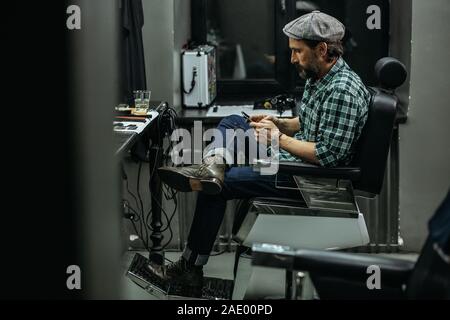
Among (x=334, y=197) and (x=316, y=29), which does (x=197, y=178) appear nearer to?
(x=334, y=197)

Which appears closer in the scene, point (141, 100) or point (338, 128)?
point (338, 128)

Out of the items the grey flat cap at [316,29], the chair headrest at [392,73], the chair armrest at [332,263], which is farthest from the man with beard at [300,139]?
the chair armrest at [332,263]

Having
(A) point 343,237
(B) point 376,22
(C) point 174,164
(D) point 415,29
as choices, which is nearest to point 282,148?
(A) point 343,237

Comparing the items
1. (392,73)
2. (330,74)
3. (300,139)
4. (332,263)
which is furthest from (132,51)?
(332,263)

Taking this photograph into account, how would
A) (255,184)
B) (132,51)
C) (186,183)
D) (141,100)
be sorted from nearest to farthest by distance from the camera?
1. (186,183)
2. (255,184)
3. (141,100)
4. (132,51)

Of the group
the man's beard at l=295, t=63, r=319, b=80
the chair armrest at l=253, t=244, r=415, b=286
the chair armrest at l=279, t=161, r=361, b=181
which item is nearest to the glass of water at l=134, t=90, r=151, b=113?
the man's beard at l=295, t=63, r=319, b=80

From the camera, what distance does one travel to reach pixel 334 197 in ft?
9.98

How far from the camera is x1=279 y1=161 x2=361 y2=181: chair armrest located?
2.95 m

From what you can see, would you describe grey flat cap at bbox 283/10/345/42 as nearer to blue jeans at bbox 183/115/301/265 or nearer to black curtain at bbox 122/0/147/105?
blue jeans at bbox 183/115/301/265

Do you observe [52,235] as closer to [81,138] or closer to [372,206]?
[81,138]

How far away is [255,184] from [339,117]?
460 mm

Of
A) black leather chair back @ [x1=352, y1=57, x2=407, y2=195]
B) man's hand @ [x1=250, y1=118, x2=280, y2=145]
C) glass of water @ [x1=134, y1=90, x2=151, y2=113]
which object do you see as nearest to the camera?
black leather chair back @ [x1=352, y1=57, x2=407, y2=195]

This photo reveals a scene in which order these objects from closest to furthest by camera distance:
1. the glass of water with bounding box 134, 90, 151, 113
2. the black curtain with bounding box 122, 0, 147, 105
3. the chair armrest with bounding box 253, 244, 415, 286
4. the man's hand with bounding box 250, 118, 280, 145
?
the chair armrest with bounding box 253, 244, 415, 286 < the man's hand with bounding box 250, 118, 280, 145 < the glass of water with bounding box 134, 90, 151, 113 < the black curtain with bounding box 122, 0, 147, 105

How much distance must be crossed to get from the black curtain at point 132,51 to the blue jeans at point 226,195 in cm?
71
